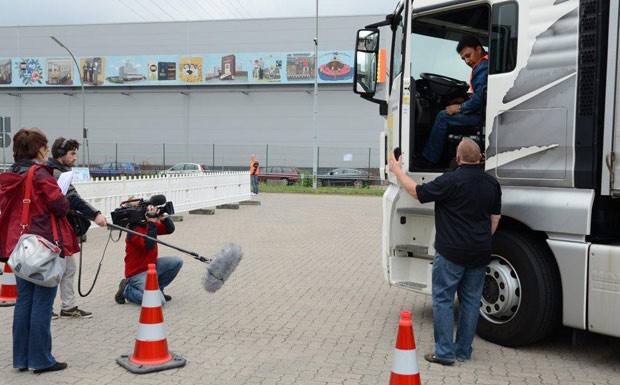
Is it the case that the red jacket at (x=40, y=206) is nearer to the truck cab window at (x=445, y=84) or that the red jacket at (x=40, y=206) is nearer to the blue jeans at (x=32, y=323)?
the blue jeans at (x=32, y=323)

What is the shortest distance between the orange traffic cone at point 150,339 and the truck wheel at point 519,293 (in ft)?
8.75

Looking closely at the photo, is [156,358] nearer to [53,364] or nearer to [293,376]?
[53,364]

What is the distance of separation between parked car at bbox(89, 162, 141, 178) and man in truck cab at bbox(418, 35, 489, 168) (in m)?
37.1

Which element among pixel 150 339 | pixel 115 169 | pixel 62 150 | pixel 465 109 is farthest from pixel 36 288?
pixel 115 169

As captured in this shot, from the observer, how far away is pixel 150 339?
4422 mm

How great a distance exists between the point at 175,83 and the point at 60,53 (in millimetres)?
11262

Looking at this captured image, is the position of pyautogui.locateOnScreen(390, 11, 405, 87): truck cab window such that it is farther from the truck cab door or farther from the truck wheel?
the truck wheel

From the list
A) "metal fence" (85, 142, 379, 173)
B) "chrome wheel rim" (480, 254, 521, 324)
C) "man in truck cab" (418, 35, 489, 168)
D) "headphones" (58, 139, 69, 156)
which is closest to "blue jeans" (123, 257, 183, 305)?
"headphones" (58, 139, 69, 156)

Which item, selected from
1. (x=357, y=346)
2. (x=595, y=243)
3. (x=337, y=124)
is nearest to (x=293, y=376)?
(x=357, y=346)

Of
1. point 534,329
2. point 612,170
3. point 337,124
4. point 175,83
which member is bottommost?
point 534,329

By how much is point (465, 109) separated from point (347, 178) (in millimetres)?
30904

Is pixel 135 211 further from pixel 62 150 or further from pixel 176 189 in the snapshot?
pixel 176 189

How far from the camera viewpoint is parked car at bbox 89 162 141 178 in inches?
1608

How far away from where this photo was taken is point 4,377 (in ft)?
13.9
